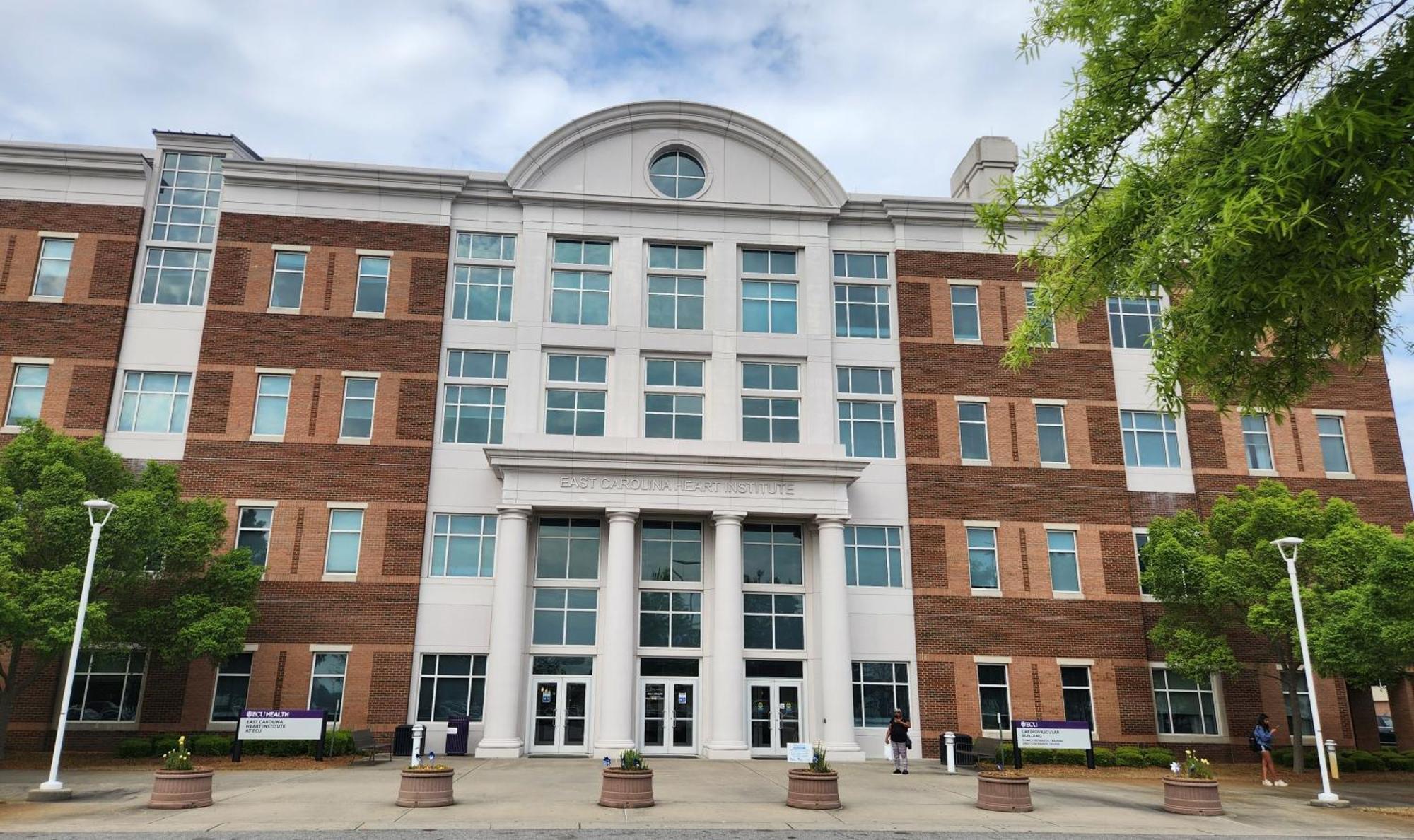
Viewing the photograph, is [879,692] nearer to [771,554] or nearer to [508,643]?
[771,554]

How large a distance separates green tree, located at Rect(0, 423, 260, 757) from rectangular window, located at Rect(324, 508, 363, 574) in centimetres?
220

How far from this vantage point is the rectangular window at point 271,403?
1110 inches

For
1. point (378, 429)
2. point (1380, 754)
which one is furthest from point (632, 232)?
point (1380, 754)

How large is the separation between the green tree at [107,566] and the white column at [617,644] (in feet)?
30.4

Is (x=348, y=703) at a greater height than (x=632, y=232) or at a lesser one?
lesser

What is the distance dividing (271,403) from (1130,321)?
91.3ft

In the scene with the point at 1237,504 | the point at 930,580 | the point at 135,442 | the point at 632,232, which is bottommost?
the point at 930,580

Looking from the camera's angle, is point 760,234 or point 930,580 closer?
point 930,580

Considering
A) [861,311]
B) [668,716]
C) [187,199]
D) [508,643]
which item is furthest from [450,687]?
[187,199]

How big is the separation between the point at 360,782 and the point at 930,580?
665 inches

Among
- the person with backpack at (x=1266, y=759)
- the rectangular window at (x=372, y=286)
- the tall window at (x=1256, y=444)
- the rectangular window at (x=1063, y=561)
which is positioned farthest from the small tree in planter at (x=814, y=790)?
the tall window at (x=1256, y=444)

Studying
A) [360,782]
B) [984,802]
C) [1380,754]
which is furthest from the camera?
[1380,754]

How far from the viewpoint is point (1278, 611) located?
23734 millimetres

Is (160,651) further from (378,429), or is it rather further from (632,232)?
(632,232)
